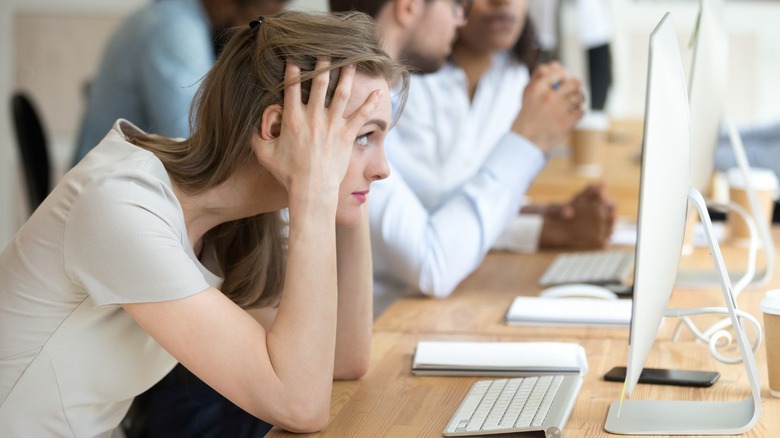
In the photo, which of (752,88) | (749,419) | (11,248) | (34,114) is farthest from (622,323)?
(752,88)

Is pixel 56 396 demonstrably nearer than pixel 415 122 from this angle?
Yes

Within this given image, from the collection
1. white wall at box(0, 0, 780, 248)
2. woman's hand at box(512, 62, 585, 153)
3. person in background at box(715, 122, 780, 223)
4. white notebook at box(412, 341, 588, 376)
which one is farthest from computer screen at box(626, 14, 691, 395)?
white wall at box(0, 0, 780, 248)

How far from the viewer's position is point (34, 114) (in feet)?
8.14

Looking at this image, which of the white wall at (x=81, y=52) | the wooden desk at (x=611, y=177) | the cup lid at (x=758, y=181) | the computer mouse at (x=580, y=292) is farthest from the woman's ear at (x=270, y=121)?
the white wall at (x=81, y=52)

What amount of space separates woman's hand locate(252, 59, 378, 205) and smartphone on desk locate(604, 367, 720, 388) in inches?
16.1

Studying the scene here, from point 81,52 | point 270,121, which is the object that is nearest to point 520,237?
point 270,121

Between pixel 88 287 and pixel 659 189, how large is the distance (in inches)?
22.1

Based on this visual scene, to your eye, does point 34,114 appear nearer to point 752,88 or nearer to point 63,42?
point 63,42

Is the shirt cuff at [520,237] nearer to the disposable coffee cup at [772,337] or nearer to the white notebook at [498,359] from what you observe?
the white notebook at [498,359]

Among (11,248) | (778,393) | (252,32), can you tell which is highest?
(252,32)

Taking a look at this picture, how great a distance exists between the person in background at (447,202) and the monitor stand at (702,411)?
627 millimetres

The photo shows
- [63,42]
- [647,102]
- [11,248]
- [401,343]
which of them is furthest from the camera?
[63,42]

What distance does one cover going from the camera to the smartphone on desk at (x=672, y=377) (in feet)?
3.84

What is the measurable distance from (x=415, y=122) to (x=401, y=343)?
720 mm
